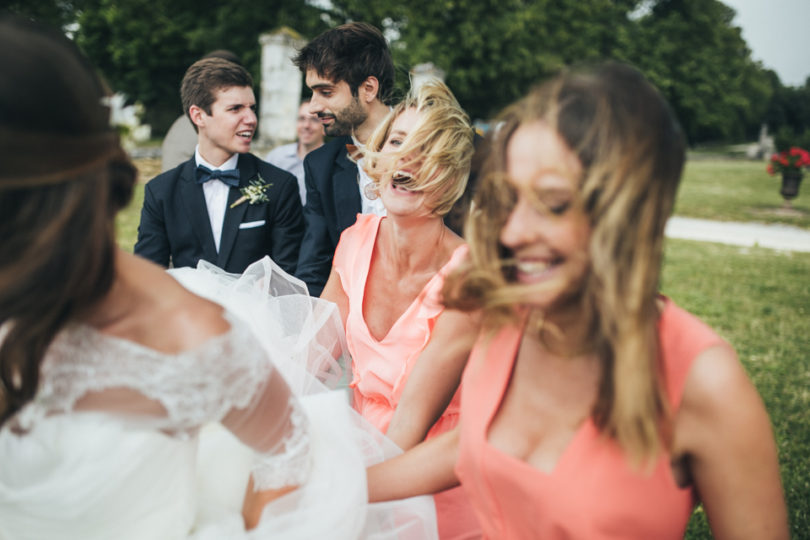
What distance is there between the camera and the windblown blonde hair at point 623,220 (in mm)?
1154

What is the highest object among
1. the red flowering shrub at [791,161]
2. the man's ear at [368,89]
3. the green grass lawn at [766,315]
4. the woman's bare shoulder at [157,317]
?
the man's ear at [368,89]

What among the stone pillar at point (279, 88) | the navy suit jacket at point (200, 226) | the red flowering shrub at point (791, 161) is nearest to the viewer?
the navy suit jacket at point (200, 226)

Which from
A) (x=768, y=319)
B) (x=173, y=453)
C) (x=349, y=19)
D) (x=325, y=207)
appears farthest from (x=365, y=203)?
(x=349, y=19)

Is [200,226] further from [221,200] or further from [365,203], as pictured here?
[365,203]

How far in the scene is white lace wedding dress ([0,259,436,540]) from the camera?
1279 millimetres

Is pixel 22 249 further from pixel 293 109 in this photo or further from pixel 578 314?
pixel 293 109

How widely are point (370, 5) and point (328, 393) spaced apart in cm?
2518

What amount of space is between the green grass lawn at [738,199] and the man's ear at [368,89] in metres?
12.9

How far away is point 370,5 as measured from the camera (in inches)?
968

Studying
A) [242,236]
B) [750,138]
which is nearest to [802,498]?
[242,236]

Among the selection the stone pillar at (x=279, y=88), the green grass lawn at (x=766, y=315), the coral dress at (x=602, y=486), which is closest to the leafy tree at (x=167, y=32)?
the stone pillar at (x=279, y=88)

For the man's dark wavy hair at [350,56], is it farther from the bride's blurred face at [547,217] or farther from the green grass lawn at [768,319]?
the green grass lawn at [768,319]

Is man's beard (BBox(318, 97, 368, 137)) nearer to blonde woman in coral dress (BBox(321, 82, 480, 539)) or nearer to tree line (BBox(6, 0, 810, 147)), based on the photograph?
blonde woman in coral dress (BBox(321, 82, 480, 539))

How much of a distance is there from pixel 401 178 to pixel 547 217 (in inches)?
51.3
